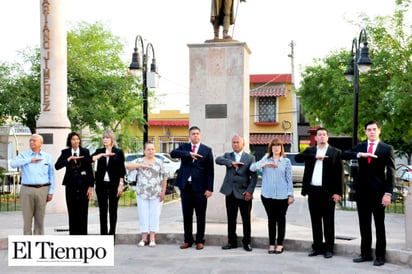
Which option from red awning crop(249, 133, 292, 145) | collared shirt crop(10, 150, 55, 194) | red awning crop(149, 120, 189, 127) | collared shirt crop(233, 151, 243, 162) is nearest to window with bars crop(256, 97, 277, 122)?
red awning crop(249, 133, 292, 145)

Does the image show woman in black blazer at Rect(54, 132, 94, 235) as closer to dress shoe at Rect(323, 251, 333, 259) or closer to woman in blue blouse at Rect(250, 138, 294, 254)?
woman in blue blouse at Rect(250, 138, 294, 254)

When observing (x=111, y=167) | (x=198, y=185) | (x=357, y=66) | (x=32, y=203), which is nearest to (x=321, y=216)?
(x=198, y=185)

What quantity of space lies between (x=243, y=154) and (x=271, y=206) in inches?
38.1

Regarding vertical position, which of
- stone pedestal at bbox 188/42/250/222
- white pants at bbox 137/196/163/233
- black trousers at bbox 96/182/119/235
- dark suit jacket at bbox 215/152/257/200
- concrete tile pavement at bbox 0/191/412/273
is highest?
stone pedestal at bbox 188/42/250/222

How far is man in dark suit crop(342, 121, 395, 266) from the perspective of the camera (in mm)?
7668

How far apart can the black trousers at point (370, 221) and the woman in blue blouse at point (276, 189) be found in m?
1.09

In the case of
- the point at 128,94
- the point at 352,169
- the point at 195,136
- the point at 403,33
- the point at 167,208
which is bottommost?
the point at 167,208

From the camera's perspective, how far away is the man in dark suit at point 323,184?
26.9ft

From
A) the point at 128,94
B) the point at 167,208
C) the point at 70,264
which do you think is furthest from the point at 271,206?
the point at 128,94

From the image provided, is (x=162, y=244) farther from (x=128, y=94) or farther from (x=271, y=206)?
(x=128, y=94)

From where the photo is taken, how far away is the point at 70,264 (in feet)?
24.7

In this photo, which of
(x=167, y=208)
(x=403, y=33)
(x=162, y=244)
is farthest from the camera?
(x=403, y=33)

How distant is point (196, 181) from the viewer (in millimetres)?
8852

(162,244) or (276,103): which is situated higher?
(276,103)
